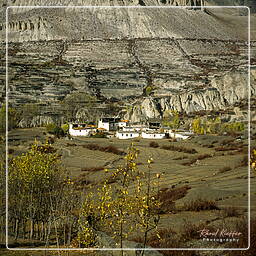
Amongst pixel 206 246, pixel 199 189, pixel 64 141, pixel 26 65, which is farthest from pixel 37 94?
pixel 206 246

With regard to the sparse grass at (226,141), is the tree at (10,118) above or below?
above

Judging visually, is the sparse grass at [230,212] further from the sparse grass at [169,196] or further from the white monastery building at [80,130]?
the white monastery building at [80,130]

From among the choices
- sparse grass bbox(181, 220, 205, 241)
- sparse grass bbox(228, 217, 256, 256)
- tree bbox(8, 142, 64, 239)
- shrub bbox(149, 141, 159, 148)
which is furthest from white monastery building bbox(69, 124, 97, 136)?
sparse grass bbox(228, 217, 256, 256)

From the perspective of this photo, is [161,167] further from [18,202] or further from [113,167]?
[18,202]

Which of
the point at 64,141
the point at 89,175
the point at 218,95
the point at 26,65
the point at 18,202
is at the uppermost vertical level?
the point at 26,65

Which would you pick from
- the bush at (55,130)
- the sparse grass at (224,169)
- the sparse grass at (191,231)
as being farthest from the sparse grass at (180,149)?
the bush at (55,130)

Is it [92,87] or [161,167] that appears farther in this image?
[92,87]

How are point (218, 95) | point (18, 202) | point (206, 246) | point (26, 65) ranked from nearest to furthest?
point (206, 246), point (18, 202), point (26, 65), point (218, 95)

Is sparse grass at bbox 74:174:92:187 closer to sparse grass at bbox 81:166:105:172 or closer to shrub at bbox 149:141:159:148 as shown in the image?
sparse grass at bbox 81:166:105:172
